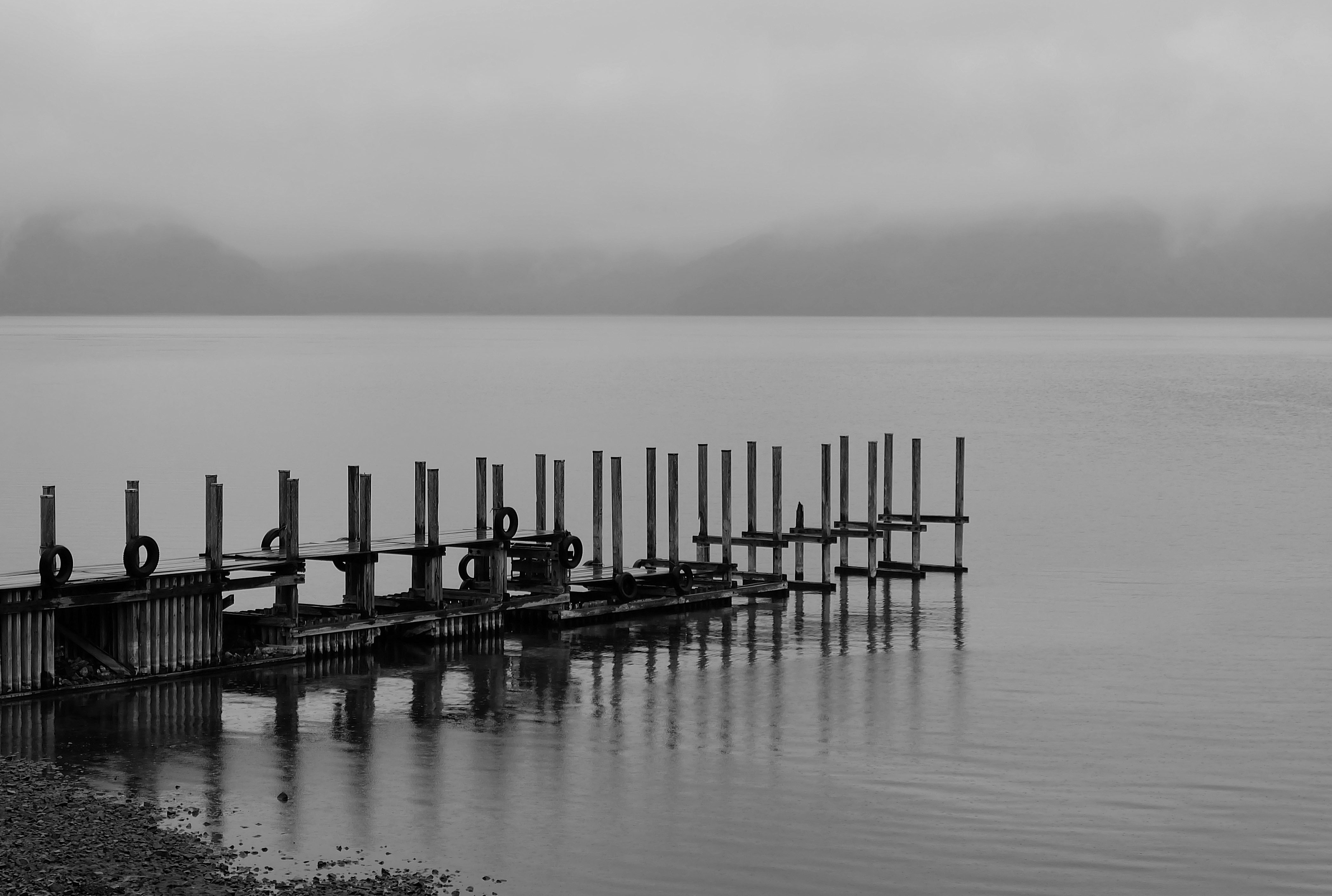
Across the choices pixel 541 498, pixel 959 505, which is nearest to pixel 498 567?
pixel 541 498

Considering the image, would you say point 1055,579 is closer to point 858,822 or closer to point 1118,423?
point 858,822

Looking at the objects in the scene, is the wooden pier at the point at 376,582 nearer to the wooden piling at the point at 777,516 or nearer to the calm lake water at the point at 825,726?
the wooden piling at the point at 777,516

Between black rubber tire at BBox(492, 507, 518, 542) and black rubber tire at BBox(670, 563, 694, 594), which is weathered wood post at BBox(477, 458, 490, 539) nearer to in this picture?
black rubber tire at BBox(492, 507, 518, 542)

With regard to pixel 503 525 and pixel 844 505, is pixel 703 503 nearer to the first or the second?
pixel 844 505

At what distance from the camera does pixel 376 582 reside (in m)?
38.1

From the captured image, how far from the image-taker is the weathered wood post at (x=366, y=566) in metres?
28.7

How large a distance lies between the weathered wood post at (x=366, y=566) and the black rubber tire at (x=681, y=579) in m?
6.98

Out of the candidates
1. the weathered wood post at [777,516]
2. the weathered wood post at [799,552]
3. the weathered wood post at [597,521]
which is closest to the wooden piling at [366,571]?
the weathered wood post at [597,521]

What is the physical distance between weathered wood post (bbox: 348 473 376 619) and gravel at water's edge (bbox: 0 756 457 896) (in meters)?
10.0

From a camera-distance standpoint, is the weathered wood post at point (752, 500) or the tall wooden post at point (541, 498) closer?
the tall wooden post at point (541, 498)

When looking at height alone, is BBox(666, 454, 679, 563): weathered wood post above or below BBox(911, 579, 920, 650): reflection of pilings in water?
above

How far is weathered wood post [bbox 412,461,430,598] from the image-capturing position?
3025 centimetres

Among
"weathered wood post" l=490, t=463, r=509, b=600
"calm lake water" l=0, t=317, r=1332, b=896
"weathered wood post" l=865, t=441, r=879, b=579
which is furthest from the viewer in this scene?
"weathered wood post" l=865, t=441, r=879, b=579

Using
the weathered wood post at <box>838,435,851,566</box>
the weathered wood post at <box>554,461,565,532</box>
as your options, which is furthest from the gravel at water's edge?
the weathered wood post at <box>838,435,851,566</box>
